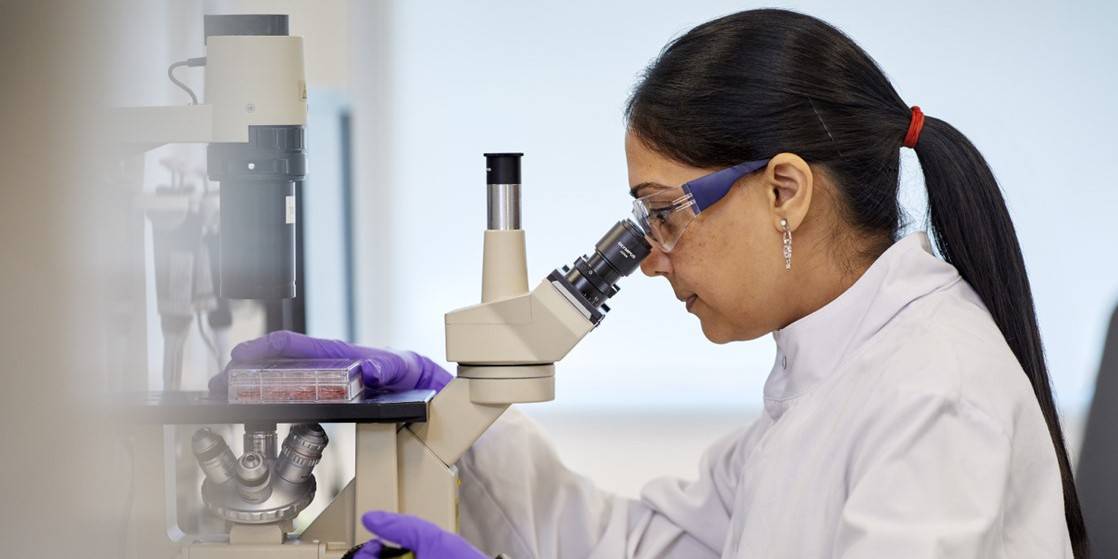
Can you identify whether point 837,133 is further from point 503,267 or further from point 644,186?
point 503,267

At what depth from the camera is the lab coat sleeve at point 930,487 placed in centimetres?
87

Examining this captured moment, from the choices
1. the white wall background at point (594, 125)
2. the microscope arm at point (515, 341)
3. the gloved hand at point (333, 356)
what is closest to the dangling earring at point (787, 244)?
the microscope arm at point (515, 341)

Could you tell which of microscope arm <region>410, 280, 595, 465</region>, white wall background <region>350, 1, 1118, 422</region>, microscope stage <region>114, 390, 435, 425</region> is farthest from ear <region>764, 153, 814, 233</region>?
white wall background <region>350, 1, 1118, 422</region>

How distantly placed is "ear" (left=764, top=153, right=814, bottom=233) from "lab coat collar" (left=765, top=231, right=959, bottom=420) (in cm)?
10

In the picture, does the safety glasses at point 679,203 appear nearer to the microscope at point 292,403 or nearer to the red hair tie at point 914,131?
the microscope at point 292,403

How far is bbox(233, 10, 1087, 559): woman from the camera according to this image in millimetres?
993

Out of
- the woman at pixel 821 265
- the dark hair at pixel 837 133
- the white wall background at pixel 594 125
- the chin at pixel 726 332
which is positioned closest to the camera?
the woman at pixel 821 265

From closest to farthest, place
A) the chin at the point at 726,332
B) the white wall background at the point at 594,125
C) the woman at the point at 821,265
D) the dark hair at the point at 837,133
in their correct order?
1. the woman at the point at 821,265
2. the dark hair at the point at 837,133
3. the chin at the point at 726,332
4. the white wall background at the point at 594,125

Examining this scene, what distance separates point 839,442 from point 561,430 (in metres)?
1.88

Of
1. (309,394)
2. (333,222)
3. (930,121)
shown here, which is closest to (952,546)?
(930,121)

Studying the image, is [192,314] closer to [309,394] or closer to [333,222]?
[309,394]

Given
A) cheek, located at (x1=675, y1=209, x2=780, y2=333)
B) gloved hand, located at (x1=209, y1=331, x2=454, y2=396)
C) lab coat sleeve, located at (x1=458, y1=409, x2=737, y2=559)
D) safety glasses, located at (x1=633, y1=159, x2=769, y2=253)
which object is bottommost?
lab coat sleeve, located at (x1=458, y1=409, x2=737, y2=559)

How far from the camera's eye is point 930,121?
115 centimetres

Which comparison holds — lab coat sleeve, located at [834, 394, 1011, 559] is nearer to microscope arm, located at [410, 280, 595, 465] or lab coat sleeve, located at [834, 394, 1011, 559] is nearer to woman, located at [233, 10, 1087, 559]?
woman, located at [233, 10, 1087, 559]
